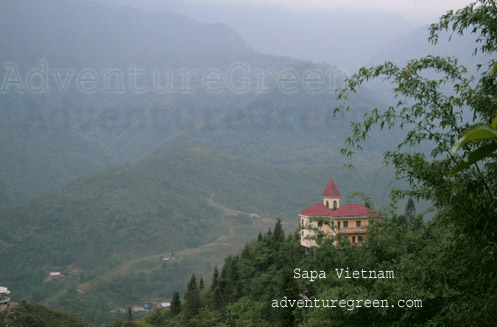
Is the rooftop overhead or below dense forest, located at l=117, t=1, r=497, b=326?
below

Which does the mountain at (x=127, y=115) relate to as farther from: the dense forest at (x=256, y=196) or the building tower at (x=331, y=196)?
the building tower at (x=331, y=196)

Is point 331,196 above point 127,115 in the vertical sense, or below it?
below

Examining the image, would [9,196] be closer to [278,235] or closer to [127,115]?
[127,115]

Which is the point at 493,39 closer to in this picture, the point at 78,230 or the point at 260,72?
the point at 78,230

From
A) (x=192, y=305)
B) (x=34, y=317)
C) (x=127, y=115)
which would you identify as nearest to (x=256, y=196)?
(x=34, y=317)

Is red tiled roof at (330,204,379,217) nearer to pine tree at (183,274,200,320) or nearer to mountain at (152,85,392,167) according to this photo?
pine tree at (183,274,200,320)

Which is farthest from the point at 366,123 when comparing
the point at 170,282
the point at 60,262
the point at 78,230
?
the point at 78,230

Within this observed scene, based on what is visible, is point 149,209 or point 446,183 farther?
point 149,209

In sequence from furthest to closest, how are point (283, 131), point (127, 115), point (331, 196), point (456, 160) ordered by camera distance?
point (127, 115)
point (283, 131)
point (331, 196)
point (456, 160)

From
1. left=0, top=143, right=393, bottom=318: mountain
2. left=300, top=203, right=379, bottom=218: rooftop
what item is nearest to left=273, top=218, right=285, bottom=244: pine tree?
left=300, top=203, right=379, bottom=218: rooftop

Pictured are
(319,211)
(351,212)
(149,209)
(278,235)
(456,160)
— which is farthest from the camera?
(149,209)

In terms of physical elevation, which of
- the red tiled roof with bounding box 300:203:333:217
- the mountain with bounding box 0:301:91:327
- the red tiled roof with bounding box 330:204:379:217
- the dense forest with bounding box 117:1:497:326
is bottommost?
the mountain with bounding box 0:301:91:327

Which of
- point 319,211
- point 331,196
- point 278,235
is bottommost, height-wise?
point 278,235

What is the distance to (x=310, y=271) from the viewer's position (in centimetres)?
1337
